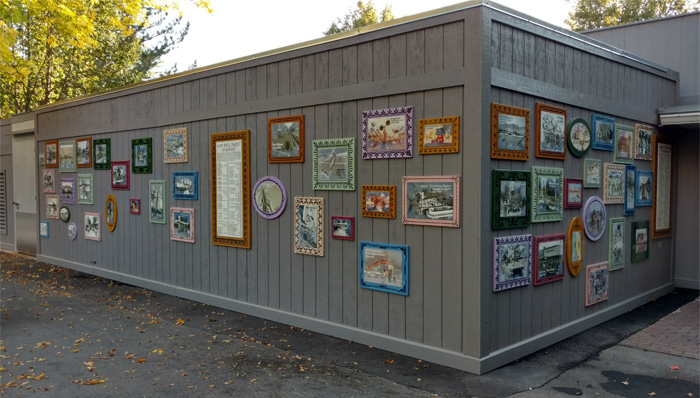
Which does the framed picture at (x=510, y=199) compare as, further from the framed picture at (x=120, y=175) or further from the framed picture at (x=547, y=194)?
the framed picture at (x=120, y=175)

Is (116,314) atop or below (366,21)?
below

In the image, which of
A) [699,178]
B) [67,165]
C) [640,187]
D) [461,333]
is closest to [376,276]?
[461,333]

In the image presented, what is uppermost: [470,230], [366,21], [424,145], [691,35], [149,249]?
[366,21]

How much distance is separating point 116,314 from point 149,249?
6.66 ft

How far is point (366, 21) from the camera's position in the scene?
1709 inches

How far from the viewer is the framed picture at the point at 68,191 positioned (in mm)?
11805

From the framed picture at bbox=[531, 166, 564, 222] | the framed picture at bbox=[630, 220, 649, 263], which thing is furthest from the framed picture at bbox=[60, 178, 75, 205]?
the framed picture at bbox=[630, 220, 649, 263]

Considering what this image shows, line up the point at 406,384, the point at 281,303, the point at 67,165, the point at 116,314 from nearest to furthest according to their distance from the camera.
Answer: the point at 406,384
the point at 281,303
the point at 116,314
the point at 67,165

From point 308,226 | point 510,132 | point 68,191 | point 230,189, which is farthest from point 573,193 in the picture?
point 68,191

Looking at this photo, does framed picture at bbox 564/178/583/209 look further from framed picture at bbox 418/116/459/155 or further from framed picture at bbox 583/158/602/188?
framed picture at bbox 418/116/459/155

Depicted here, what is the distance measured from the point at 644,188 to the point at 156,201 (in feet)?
26.7

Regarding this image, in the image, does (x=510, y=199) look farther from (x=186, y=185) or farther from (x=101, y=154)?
(x=101, y=154)

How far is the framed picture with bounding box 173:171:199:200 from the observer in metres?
8.81

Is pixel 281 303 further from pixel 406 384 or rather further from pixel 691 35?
pixel 691 35
